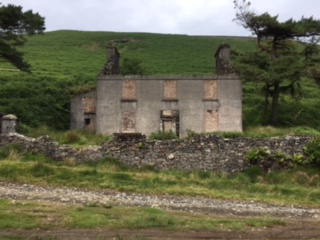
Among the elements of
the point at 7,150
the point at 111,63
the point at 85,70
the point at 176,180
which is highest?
the point at 85,70

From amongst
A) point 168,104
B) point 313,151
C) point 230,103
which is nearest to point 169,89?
point 168,104

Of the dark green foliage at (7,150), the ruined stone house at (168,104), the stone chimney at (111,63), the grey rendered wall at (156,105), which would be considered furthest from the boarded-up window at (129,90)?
the dark green foliage at (7,150)

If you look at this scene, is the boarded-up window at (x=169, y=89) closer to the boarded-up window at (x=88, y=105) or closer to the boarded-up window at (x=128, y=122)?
the boarded-up window at (x=128, y=122)

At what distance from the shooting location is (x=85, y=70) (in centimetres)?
6116

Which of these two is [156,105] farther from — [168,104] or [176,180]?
[176,180]

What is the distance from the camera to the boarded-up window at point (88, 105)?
119 ft

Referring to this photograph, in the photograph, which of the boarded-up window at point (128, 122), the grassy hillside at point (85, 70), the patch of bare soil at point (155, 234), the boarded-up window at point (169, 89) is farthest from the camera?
the grassy hillside at point (85, 70)

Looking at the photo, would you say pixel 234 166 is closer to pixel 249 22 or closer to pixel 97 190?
pixel 97 190

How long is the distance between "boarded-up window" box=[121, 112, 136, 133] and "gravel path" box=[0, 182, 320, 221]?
56.0 feet

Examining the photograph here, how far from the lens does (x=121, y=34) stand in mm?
97125

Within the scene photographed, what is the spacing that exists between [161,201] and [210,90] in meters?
19.5

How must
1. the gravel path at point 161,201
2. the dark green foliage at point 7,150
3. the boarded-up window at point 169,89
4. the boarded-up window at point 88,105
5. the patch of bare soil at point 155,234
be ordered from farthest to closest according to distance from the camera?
the boarded-up window at point 88,105, the boarded-up window at point 169,89, the dark green foliage at point 7,150, the gravel path at point 161,201, the patch of bare soil at point 155,234

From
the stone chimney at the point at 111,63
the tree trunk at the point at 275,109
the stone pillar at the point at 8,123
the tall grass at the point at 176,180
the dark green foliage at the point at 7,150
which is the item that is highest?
the stone chimney at the point at 111,63

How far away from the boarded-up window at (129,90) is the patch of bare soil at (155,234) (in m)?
23.0
